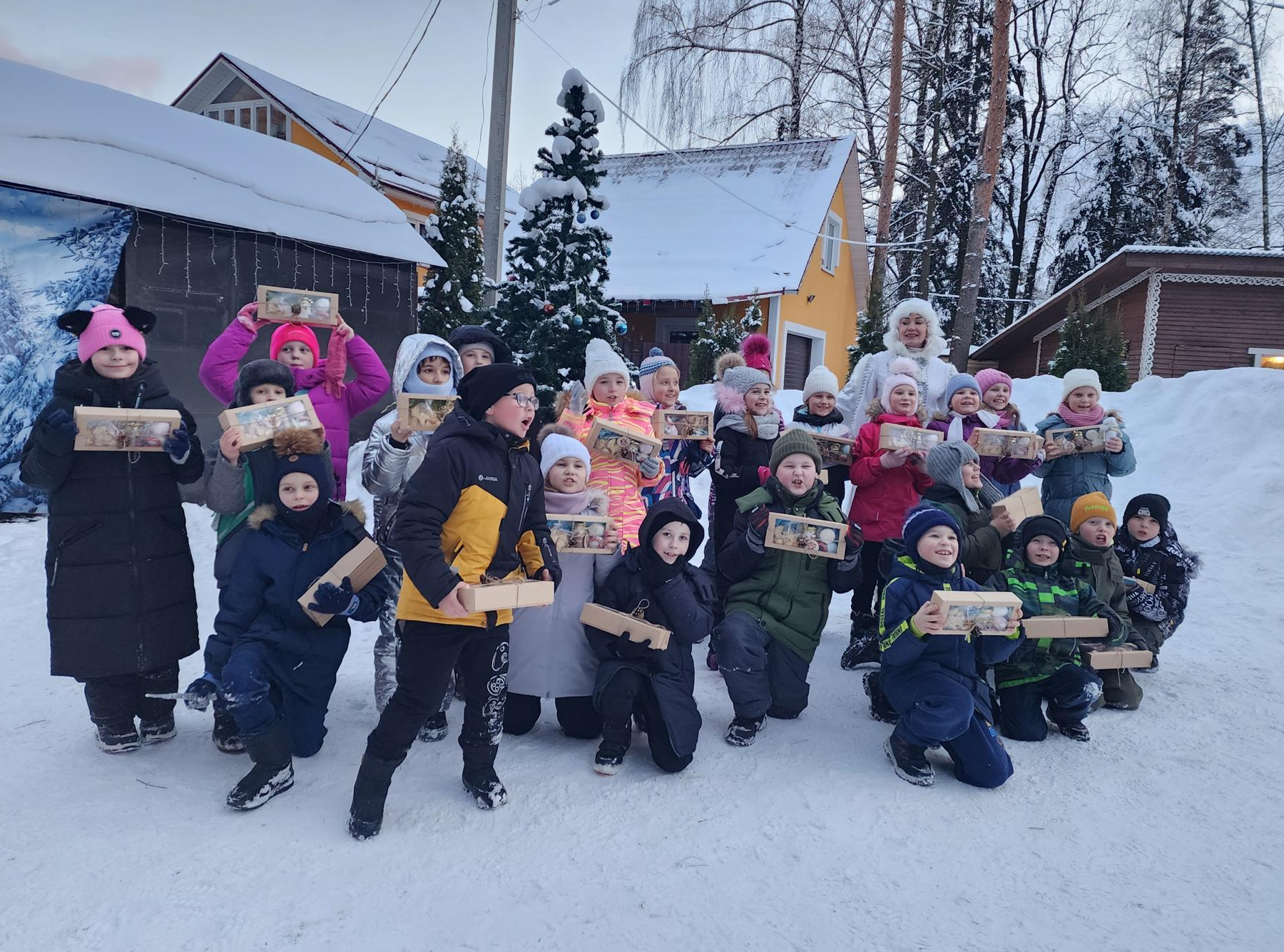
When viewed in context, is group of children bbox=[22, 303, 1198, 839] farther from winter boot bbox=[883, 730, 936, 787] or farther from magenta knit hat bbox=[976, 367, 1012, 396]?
magenta knit hat bbox=[976, 367, 1012, 396]

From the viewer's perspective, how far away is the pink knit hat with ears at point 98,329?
10.4 feet

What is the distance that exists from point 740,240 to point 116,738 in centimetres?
1682

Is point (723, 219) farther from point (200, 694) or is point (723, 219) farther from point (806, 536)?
point (200, 694)

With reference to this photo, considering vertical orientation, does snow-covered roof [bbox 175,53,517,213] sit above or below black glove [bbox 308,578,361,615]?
above

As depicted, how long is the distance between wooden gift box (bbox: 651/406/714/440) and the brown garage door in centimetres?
1464

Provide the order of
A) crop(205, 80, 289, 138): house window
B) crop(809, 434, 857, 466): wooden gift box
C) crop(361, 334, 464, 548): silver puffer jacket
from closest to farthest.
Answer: crop(361, 334, 464, 548): silver puffer jacket, crop(809, 434, 857, 466): wooden gift box, crop(205, 80, 289, 138): house window

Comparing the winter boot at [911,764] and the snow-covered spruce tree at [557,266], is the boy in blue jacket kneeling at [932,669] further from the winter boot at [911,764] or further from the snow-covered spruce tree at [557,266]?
the snow-covered spruce tree at [557,266]

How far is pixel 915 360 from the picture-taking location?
200 inches

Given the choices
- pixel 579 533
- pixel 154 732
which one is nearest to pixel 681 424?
pixel 579 533

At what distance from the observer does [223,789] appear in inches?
122

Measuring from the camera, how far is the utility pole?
23.9 ft

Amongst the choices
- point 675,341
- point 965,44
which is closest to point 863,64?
point 965,44

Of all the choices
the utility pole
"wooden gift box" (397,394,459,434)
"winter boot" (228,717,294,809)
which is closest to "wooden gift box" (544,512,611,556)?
"wooden gift box" (397,394,459,434)

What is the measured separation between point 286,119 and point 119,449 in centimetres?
1650
